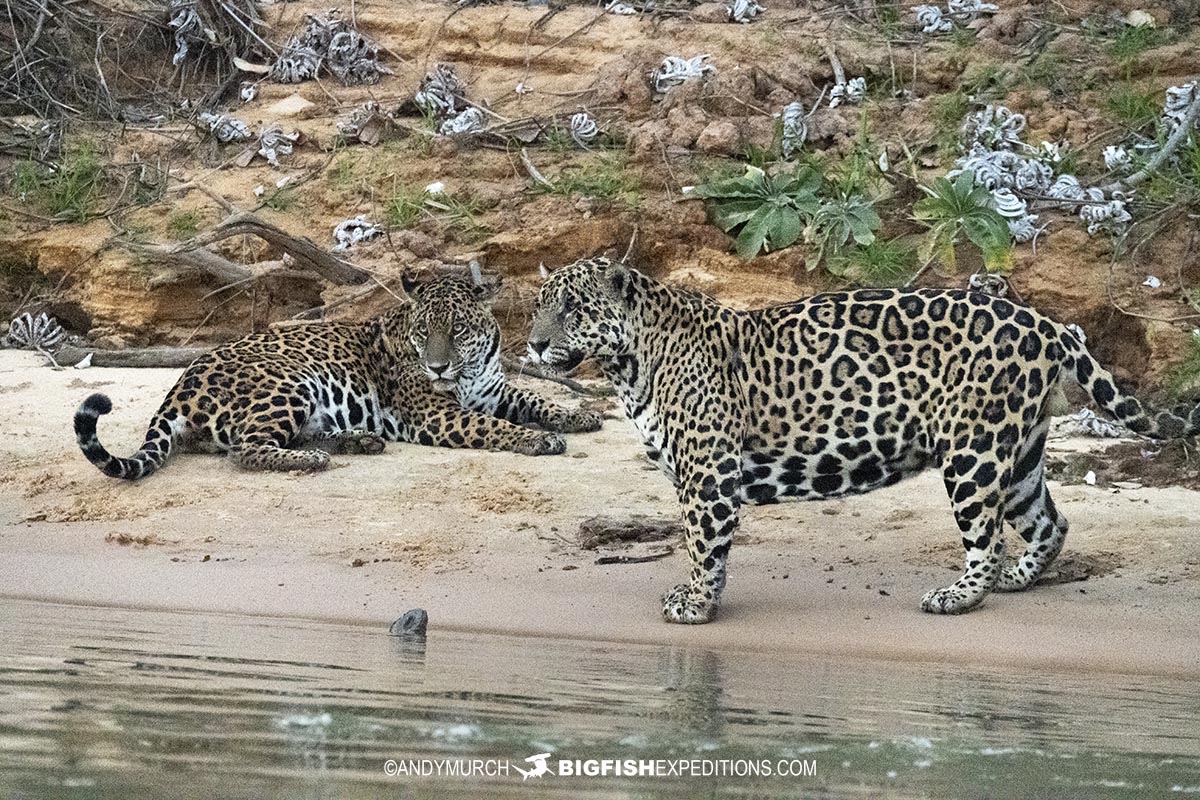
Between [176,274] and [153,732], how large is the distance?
27.1 feet

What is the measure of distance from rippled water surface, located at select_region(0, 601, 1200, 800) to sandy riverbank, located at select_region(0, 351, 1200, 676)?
0.47m

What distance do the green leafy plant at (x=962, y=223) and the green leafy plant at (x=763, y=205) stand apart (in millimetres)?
867

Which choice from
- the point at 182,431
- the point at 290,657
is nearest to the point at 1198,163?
the point at 182,431

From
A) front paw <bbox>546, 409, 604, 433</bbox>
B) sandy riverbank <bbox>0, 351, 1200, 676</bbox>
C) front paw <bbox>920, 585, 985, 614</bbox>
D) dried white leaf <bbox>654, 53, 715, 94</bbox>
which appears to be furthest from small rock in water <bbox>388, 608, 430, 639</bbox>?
dried white leaf <bbox>654, 53, 715, 94</bbox>

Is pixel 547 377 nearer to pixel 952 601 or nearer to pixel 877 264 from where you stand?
pixel 877 264

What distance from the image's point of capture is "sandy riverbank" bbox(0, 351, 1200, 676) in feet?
27.2

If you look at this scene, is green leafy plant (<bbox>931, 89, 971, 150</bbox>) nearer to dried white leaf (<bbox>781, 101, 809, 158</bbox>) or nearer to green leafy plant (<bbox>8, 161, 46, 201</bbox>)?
dried white leaf (<bbox>781, 101, 809, 158</bbox>)

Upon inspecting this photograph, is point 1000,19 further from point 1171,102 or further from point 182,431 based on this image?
point 182,431

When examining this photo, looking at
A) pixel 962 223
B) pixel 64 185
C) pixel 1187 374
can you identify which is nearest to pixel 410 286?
pixel 962 223

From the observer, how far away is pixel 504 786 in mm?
5180

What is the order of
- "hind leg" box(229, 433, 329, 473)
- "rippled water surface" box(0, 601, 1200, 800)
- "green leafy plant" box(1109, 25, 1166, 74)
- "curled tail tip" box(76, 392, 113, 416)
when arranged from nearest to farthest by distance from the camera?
"rippled water surface" box(0, 601, 1200, 800) → "curled tail tip" box(76, 392, 113, 416) → "hind leg" box(229, 433, 329, 473) → "green leafy plant" box(1109, 25, 1166, 74)

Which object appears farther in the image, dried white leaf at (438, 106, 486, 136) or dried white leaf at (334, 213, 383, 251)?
dried white leaf at (438, 106, 486, 136)

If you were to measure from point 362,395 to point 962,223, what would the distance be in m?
4.15

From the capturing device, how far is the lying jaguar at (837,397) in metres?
8.37
